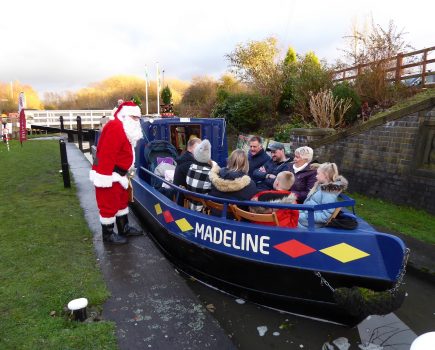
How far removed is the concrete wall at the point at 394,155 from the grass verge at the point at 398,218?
0.25 m

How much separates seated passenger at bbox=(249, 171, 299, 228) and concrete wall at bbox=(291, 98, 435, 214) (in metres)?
4.09

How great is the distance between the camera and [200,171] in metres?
4.00

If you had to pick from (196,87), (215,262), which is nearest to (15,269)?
(215,262)

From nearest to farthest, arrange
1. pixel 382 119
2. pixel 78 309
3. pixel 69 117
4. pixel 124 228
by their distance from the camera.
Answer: pixel 78 309
pixel 124 228
pixel 382 119
pixel 69 117

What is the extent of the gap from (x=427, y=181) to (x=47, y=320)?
20.8 feet

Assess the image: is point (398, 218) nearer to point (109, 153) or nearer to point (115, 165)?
point (115, 165)

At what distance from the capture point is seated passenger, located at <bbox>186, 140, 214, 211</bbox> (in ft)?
13.0

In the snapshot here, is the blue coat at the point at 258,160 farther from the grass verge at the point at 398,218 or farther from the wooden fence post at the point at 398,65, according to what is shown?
the wooden fence post at the point at 398,65

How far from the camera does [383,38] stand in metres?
10.9

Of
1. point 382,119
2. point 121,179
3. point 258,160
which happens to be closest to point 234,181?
point 258,160

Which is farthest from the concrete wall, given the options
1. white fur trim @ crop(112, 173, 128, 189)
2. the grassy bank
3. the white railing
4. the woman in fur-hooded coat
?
the white railing

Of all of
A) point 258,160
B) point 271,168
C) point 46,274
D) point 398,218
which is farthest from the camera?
point 398,218

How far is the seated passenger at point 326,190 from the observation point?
3199 millimetres

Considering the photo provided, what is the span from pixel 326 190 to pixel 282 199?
416 mm
